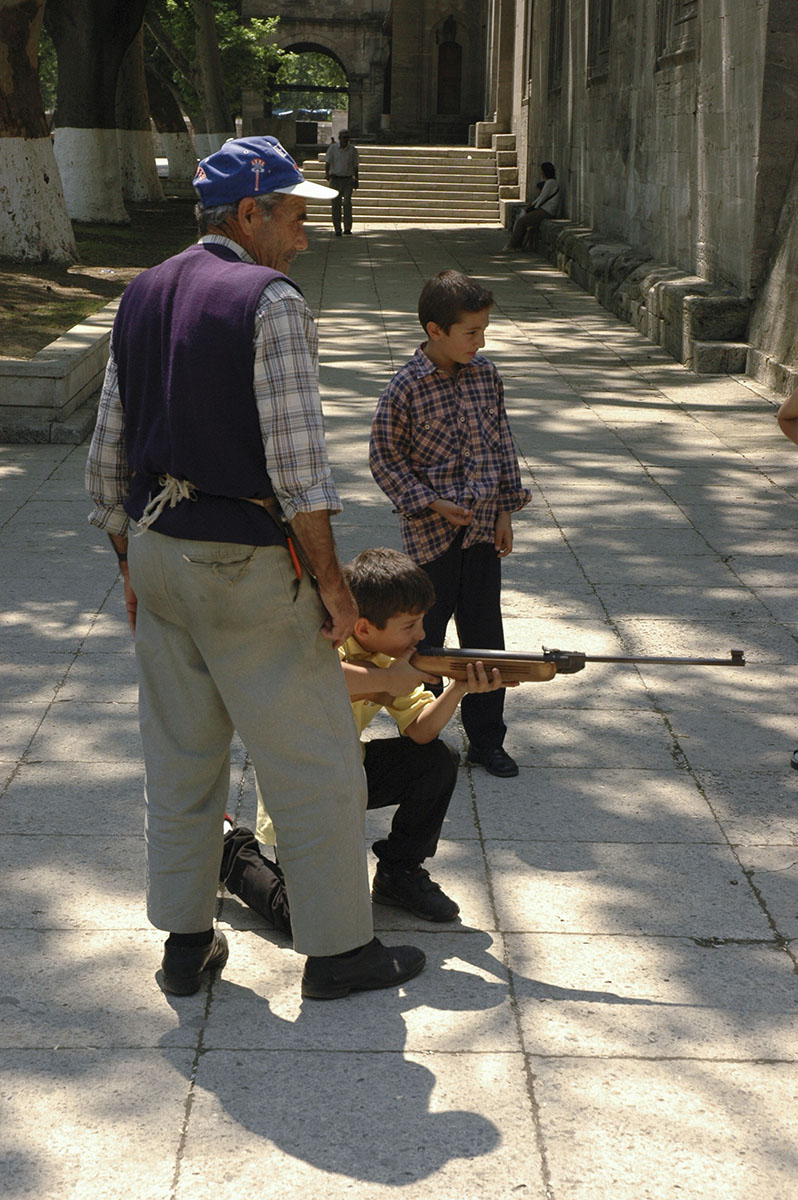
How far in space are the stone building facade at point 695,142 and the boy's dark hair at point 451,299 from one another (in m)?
6.94

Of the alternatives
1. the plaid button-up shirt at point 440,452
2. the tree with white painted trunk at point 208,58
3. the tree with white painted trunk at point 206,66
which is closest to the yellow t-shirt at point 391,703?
the plaid button-up shirt at point 440,452

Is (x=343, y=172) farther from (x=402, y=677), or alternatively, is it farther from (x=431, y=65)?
(x=431, y=65)

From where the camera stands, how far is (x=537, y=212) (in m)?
22.5

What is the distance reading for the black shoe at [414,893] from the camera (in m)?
3.55

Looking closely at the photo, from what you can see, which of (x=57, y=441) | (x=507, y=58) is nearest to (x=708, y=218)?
(x=57, y=441)

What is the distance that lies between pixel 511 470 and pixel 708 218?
9686mm

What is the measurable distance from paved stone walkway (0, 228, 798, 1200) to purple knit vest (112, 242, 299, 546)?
1.12 meters

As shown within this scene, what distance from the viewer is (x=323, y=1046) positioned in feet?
9.85

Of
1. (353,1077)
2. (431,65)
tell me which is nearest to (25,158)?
(353,1077)

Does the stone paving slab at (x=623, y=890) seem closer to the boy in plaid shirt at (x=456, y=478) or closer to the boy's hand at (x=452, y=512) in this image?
the boy in plaid shirt at (x=456, y=478)

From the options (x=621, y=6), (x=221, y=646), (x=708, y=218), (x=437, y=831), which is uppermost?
(x=621, y=6)

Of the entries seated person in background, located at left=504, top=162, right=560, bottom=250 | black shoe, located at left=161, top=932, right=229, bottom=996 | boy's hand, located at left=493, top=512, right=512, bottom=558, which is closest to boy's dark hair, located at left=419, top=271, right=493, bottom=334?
boy's hand, located at left=493, top=512, right=512, bottom=558

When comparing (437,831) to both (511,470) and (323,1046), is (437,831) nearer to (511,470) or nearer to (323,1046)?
(323,1046)

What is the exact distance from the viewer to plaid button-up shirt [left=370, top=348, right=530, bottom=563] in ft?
14.2
